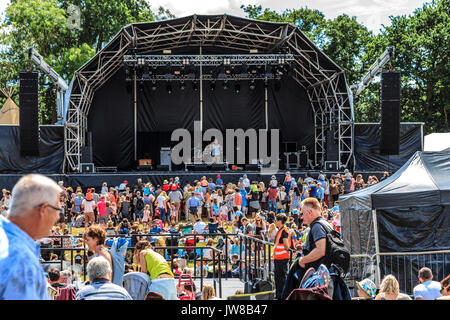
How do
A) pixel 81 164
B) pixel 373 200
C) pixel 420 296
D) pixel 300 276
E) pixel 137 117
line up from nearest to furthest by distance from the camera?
pixel 300 276, pixel 420 296, pixel 373 200, pixel 81 164, pixel 137 117

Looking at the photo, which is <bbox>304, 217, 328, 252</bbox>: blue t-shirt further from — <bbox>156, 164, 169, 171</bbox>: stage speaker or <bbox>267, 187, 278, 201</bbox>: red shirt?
<bbox>156, 164, 169, 171</bbox>: stage speaker

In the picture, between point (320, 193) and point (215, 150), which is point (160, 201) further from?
point (215, 150)

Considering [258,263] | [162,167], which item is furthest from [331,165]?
[258,263]

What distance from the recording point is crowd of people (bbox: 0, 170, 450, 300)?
269 centimetres

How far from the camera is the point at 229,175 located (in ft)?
75.8

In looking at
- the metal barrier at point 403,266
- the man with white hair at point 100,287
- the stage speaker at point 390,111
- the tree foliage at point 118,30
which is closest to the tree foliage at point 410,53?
the tree foliage at point 118,30

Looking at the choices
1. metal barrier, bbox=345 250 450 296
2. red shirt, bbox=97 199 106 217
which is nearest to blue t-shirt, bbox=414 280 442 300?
metal barrier, bbox=345 250 450 296

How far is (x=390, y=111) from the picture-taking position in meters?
23.6

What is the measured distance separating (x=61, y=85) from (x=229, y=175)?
9.78 metres

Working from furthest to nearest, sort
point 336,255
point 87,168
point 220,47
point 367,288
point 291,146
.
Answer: point 220,47 → point 291,146 → point 87,168 → point 367,288 → point 336,255

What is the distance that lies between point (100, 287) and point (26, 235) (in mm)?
1277

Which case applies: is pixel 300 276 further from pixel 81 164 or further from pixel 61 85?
pixel 61 85

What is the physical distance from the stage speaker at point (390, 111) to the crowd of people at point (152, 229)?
282cm
